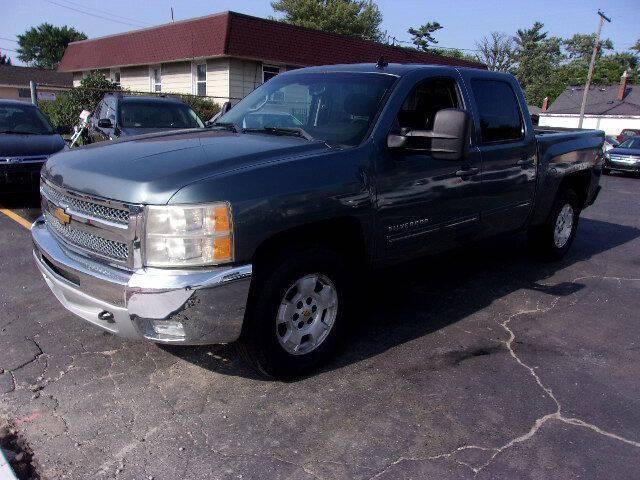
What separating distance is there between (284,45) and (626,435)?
1909 cm

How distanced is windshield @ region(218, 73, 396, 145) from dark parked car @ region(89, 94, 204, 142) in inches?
229

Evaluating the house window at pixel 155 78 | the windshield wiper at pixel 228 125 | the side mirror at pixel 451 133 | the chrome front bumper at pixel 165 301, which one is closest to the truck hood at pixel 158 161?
the windshield wiper at pixel 228 125

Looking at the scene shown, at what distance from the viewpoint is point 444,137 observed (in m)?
3.66

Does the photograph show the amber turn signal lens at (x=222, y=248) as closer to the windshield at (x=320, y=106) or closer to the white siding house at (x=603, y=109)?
the windshield at (x=320, y=106)

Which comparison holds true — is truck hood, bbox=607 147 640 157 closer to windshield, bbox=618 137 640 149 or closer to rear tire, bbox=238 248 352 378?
windshield, bbox=618 137 640 149

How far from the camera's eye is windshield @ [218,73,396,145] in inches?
151

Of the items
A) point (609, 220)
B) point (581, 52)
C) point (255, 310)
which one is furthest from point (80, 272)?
point (581, 52)

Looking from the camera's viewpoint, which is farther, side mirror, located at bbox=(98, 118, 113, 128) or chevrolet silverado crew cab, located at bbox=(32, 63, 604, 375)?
side mirror, located at bbox=(98, 118, 113, 128)

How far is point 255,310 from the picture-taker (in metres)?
3.17

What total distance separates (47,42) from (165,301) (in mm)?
89383

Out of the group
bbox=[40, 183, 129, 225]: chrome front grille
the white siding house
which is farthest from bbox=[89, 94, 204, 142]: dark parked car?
the white siding house

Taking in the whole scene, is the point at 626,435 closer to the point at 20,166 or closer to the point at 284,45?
the point at 20,166

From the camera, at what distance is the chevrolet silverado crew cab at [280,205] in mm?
2889

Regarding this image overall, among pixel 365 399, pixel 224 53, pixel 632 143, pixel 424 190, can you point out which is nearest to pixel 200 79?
pixel 224 53
